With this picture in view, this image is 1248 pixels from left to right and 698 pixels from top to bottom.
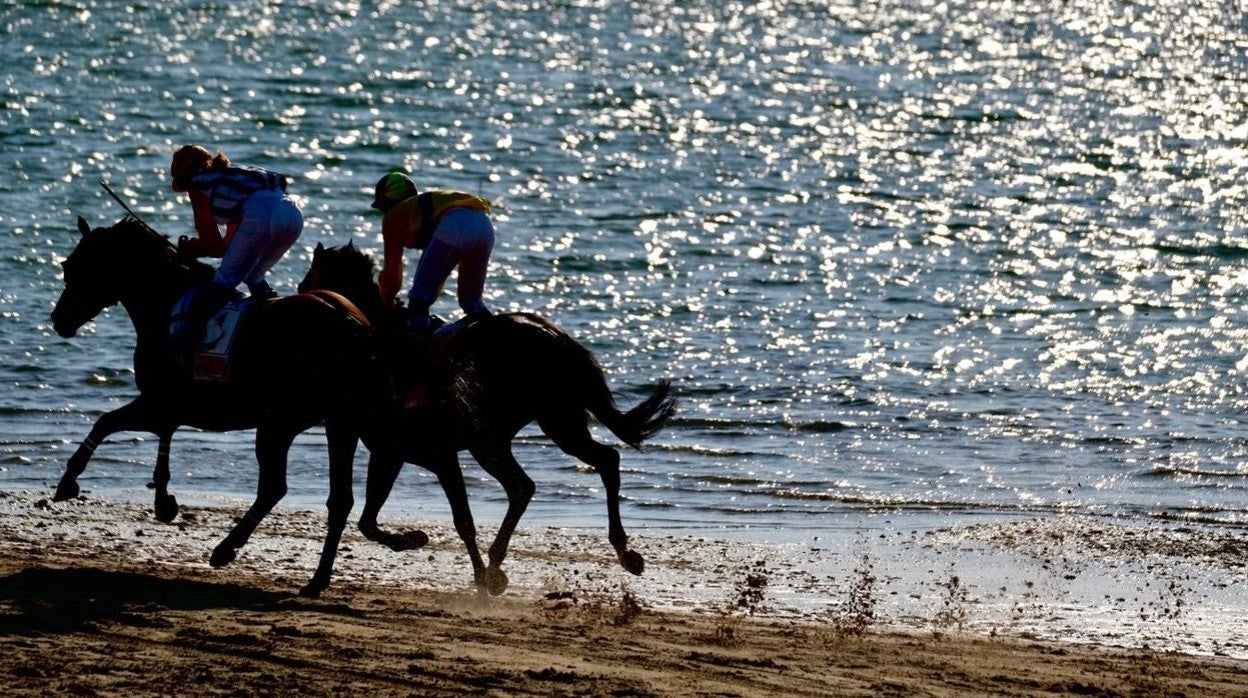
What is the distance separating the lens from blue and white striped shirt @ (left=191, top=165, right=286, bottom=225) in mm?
11938

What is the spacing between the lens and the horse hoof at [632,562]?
37.9 feet

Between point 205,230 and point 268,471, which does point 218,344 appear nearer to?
point 268,471

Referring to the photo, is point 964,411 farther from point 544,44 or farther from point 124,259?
point 544,44

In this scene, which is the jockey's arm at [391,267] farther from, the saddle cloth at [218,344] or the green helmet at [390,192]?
the saddle cloth at [218,344]

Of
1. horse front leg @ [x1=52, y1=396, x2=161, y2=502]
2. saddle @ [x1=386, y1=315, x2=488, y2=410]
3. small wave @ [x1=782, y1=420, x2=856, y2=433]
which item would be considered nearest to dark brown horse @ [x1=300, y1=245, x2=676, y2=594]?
saddle @ [x1=386, y1=315, x2=488, y2=410]

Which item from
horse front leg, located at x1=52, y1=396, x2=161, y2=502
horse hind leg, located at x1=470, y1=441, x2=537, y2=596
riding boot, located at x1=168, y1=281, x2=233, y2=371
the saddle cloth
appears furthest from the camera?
horse hind leg, located at x1=470, y1=441, x2=537, y2=596

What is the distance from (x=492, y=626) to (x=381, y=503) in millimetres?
1810

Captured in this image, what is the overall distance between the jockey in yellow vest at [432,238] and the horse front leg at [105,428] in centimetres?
145

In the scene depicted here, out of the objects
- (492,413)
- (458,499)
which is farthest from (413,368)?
(492,413)

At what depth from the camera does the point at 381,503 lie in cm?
1149

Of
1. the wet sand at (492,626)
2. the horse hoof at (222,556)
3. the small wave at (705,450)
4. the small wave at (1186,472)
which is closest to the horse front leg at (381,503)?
the wet sand at (492,626)

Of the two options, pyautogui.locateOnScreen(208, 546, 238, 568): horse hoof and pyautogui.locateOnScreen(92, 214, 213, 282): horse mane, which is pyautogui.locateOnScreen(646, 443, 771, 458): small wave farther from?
pyautogui.locateOnScreen(208, 546, 238, 568): horse hoof

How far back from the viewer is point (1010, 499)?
14.4 m

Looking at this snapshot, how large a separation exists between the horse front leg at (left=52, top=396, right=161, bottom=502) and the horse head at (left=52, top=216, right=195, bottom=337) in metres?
0.70
